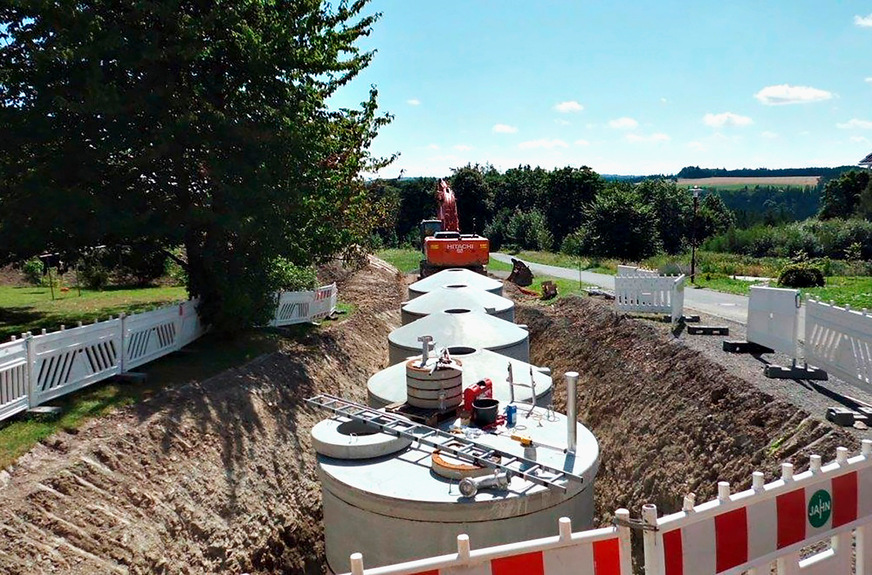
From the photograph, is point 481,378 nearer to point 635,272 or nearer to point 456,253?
point 635,272

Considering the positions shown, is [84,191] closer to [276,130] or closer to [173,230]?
[173,230]

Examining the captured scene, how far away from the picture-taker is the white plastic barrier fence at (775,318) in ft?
36.9

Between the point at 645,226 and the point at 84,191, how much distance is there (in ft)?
141

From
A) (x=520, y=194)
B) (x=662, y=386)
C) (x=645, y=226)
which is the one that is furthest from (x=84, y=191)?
(x=520, y=194)

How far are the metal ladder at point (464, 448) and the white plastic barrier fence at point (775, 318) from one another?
6291 millimetres

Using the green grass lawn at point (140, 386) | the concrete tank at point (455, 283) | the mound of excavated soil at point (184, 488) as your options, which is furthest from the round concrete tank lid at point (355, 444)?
the concrete tank at point (455, 283)

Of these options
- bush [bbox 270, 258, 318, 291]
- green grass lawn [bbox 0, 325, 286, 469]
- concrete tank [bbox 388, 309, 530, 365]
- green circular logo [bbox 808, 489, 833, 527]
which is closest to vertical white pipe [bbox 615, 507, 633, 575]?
green circular logo [bbox 808, 489, 833, 527]

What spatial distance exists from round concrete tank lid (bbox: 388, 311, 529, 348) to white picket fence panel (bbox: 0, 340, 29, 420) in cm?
669

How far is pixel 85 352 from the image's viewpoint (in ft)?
33.1

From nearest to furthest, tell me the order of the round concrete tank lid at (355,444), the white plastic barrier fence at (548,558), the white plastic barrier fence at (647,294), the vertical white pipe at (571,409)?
the white plastic barrier fence at (548,558) < the vertical white pipe at (571,409) < the round concrete tank lid at (355,444) < the white plastic barrier fence at (647,294)

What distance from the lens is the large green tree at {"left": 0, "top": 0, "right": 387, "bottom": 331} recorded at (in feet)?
39.8

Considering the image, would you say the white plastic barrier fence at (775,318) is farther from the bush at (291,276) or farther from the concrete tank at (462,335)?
the bush at (291,276)

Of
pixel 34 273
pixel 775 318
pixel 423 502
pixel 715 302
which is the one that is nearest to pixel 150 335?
pixel 423 502

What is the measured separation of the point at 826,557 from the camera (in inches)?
177
